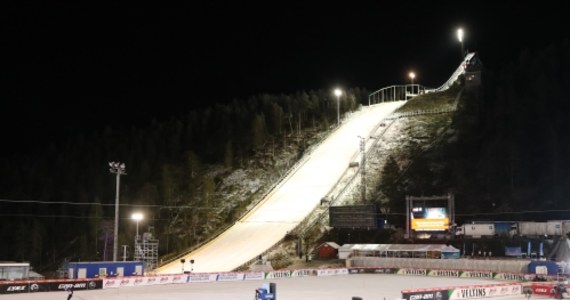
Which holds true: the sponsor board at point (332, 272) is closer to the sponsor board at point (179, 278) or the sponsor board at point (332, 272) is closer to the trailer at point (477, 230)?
the sponsor board at point (179, 278)

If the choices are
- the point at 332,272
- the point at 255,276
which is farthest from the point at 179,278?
the point at 332,272

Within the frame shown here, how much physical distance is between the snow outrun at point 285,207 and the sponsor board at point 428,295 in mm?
33045

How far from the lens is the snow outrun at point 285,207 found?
6406 centimetres

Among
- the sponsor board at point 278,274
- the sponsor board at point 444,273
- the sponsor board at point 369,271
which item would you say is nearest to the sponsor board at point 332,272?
the sponsor board at point 369,271

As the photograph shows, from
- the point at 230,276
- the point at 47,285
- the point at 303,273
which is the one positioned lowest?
the point at 303,273

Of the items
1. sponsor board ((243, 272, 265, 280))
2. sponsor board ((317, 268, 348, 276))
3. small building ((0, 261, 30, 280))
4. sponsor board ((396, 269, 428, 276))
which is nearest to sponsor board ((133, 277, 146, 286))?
small building ((0, 261, 30, 280))

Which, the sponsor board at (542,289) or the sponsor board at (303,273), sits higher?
the sponsor board at (542,289)

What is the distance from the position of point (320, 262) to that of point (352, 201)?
14.6m

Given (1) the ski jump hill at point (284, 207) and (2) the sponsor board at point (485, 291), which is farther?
(1) the ski jump hill at point (284, 207)

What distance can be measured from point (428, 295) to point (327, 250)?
36800mm

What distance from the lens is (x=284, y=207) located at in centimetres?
7731

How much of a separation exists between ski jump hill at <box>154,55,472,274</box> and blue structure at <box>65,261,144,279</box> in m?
12.4

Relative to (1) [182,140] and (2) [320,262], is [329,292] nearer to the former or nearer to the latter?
(2) [320,262]

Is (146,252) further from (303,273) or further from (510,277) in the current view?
(510,277)
